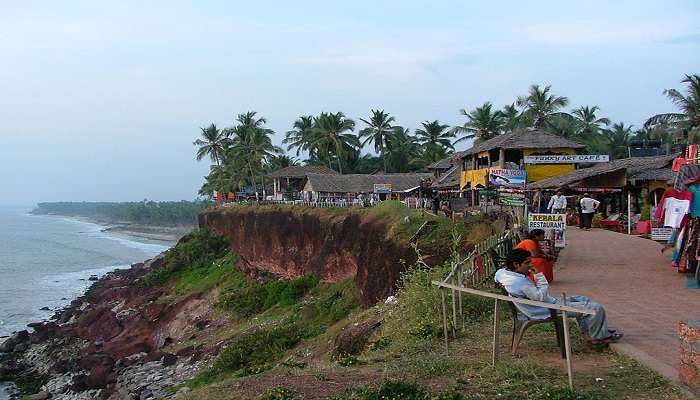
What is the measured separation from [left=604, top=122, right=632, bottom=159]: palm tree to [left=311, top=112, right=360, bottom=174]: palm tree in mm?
21404

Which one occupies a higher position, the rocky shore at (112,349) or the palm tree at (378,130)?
the palm tree at (378,130)

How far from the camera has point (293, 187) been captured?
59.0m

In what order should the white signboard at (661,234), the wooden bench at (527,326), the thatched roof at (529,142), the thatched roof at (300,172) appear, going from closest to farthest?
the wooden bench at (527,326)
the white signboard at (661,234)
the thatched roof at (529,142)
the thatched roof at (300,172)

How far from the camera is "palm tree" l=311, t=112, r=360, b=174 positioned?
60.9 meters

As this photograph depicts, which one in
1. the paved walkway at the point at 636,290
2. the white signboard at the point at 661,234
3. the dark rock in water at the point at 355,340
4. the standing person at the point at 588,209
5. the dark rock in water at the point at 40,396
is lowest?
the dark rock in water at the point at 40,396

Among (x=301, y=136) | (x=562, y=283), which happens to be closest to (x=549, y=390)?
(x=562, y=283)

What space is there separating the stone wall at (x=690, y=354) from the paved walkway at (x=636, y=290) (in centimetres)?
40

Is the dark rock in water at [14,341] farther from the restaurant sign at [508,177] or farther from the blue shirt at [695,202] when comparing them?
the blue shirt at [695,202]

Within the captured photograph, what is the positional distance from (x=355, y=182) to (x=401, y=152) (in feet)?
46.2

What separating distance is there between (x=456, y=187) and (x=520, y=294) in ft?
107

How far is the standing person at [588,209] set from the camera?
26156mm

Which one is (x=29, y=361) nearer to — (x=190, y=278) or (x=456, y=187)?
(x=190, y=278)

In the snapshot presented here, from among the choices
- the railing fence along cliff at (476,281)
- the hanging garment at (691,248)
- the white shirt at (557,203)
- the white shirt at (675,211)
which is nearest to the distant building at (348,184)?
the white shirt at (557,203)

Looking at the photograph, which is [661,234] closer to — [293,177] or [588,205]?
[588,205]
